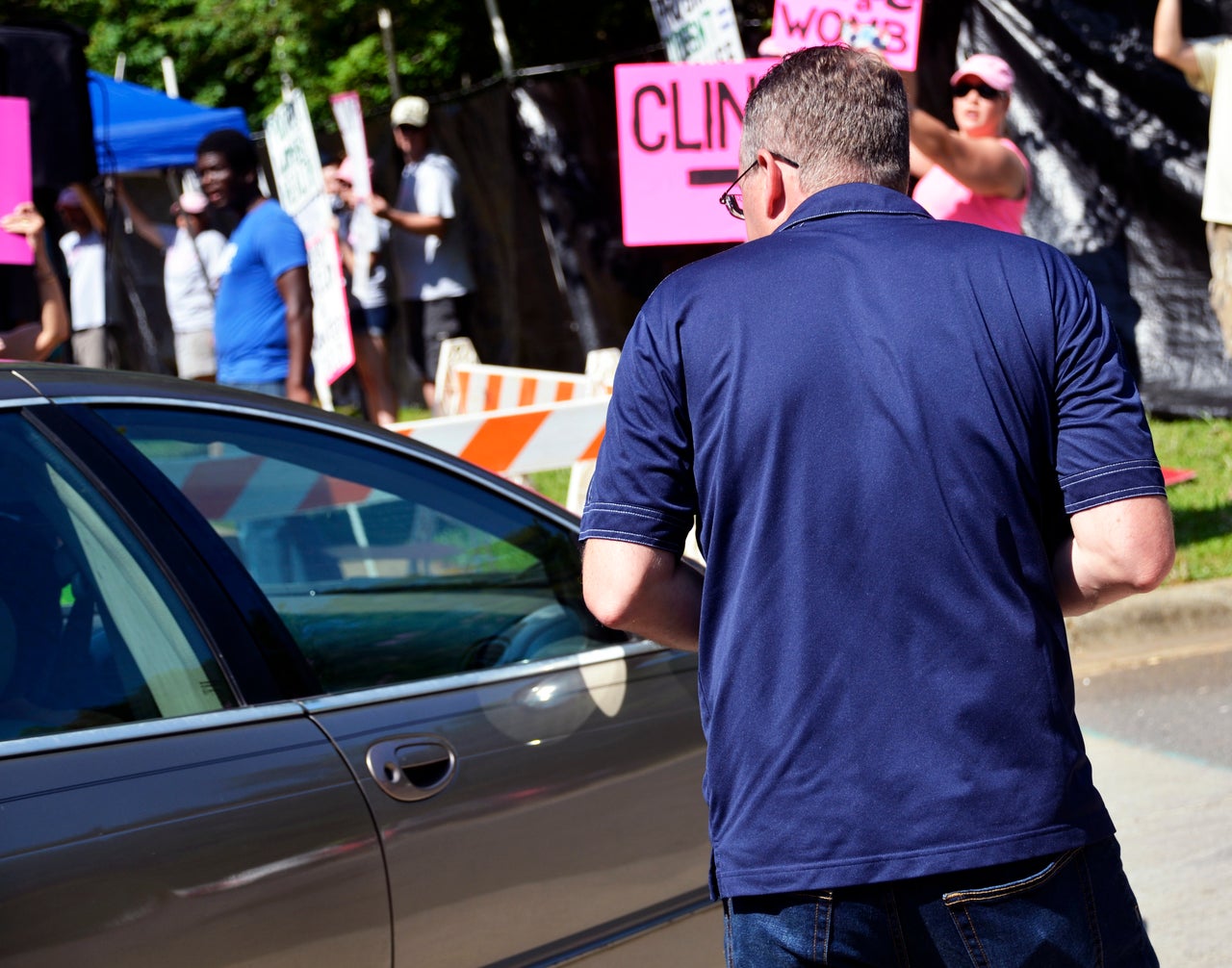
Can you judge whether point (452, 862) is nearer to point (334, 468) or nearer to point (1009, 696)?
point (334, 468)

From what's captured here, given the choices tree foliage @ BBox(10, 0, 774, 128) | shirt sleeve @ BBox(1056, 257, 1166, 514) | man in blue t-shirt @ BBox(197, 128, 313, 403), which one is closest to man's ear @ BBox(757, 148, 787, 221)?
shirt sleeve @ BBox(1056, 257, 1166, 514)

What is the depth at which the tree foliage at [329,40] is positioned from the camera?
16.5 meters

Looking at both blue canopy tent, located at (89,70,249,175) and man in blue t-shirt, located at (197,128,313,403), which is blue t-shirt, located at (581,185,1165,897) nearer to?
man in blue t-shirt, located at (197,128,313,403)

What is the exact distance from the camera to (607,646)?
9.25 feet

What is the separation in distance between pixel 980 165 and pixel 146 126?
870cm

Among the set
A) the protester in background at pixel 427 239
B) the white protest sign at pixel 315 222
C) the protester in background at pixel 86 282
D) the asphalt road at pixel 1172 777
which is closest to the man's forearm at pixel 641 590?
the asphalt road at pixel 1172 777

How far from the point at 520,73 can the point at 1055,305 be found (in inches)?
360

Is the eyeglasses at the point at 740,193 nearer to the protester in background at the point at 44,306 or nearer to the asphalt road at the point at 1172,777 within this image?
the asphalt road at the point at 1172,777

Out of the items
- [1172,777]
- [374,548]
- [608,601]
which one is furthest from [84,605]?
[1172,777]

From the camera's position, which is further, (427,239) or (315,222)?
(427,239)

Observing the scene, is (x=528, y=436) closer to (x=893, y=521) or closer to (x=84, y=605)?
(x=84, y=605)

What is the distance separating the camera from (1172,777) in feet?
14.7

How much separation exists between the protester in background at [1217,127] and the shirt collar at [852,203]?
5013 millimetres

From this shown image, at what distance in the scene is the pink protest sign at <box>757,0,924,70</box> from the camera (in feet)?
19.8
